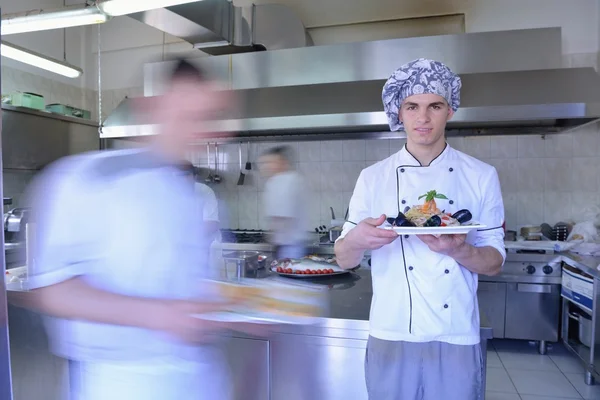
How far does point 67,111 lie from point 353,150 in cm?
308

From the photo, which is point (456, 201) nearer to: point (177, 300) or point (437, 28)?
point (177, 300)

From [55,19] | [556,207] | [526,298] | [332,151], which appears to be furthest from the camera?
[332,151]

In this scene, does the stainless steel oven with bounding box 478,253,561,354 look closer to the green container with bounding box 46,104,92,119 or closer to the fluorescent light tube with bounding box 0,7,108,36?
the fluorescent light tube with bounding box 0,7,108,36

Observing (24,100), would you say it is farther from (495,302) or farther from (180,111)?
(495,302)

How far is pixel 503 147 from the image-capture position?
4.30 meters

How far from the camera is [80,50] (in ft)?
17.8

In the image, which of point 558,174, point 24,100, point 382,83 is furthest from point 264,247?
point 558,174

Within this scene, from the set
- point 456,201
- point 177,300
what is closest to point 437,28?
point 456,201

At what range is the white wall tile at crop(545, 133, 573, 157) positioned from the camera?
4168mm

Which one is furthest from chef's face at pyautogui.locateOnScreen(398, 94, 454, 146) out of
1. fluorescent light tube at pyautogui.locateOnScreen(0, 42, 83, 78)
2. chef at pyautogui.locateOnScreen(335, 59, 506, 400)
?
fluorescent light tube at pyautogui.locateOnScreen(0, 42, 83, 78)

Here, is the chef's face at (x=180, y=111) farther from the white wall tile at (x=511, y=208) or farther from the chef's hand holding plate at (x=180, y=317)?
the white wall tile at (x=511, y=208)

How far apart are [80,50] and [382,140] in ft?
12.7

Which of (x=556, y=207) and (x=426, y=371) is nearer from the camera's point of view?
(x=426, y=371)

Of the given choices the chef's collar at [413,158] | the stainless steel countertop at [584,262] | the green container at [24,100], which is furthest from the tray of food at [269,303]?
the green container at [24,100]
